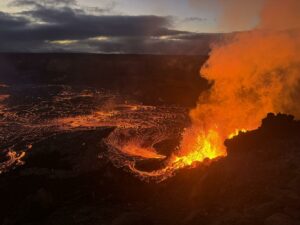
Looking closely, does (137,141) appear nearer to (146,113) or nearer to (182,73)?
(146,113)

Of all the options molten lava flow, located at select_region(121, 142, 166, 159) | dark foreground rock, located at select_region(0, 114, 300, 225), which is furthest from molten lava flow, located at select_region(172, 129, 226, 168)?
molten lava flow, located at select_region(121, 142, 166, 159)

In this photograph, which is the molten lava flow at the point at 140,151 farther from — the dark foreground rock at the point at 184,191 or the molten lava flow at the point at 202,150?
the dark foreground rock at the point at 184,191

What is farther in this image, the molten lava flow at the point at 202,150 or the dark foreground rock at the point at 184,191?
the molten lava flow at the point at 202,150

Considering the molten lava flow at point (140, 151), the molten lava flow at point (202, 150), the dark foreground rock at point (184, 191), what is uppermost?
the molten lava flow at point (140, 151)

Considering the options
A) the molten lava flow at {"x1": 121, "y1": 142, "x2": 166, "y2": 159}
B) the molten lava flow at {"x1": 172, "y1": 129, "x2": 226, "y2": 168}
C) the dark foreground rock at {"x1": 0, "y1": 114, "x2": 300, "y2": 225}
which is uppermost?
the molten lava flow at {"x1": 121, "y1": 142, "x2": 166, "y2": 159}

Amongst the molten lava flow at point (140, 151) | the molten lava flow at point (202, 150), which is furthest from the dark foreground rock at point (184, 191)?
the molten lava flow at point (140, 151)

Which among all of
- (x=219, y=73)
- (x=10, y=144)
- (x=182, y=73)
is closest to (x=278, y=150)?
(x=219, y=73)

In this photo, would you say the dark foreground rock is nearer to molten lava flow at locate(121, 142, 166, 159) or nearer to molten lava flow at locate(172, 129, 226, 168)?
molten lava flow at locate(172, 129, 226, 168)

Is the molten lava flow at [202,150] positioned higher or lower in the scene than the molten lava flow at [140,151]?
lower

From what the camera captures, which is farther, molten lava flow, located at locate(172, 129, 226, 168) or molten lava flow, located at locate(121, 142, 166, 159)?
molten lava flow, located at locate(121, 142, 166, 159)
